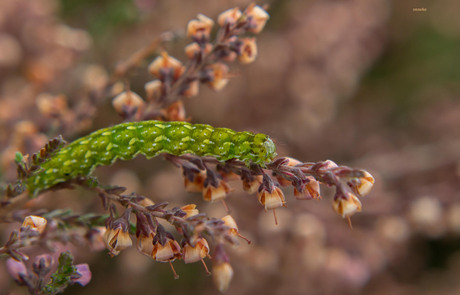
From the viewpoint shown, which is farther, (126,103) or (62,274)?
(126,103)

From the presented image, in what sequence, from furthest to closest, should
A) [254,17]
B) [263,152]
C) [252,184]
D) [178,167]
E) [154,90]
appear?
[154,90] < [254,17] < [178,167] < [252,184] < [263,152]

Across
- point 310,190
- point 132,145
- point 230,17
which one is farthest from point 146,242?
point 230,17

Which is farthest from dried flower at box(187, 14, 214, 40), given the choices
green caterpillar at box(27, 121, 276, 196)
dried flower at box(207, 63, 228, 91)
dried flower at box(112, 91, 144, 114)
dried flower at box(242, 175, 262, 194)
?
dried flower at box(242, 175, 262, 194)

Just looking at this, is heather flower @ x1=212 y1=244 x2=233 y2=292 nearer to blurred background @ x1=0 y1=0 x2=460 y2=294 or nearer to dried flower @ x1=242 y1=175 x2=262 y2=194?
dried flower @ x1=242 y1=175 x2=262 y2=194

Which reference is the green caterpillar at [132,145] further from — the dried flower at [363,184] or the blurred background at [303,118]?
the blurred background at [303,118]

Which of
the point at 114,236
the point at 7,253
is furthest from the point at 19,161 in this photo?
the point at 114,236

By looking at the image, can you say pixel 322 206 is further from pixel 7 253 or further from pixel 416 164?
pixel 7 253

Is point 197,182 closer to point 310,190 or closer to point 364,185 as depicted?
point 310,190
